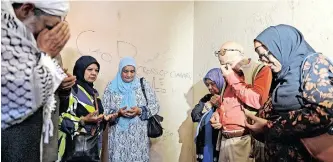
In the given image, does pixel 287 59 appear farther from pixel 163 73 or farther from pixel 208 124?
pixel 163 73

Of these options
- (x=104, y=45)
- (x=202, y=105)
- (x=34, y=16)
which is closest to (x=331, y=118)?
(x=34, y=16)

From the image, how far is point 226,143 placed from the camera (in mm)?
2324

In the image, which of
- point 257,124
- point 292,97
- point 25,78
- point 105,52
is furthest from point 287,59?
point 105,52

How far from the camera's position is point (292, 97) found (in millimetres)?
1587

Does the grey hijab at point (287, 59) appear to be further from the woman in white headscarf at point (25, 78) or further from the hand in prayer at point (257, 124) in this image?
the woman in white headscarf at point (25, 78)

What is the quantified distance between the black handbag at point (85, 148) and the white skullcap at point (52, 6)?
5.70 ft

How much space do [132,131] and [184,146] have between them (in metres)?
0.97

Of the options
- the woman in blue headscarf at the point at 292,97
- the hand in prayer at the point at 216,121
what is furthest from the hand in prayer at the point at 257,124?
the hand in prayer at the point at 216,121

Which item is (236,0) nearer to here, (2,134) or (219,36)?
(219,36)

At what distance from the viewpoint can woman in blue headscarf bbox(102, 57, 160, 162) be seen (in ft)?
9.54

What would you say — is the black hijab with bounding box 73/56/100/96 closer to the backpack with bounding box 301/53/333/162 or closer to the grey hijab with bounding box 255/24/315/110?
the grey hijab with bounding box 255/24/315/110

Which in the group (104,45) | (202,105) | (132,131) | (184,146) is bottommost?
(184,146)

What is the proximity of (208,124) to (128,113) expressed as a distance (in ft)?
2.07

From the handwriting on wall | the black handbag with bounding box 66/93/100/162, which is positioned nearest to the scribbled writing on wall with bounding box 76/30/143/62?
the handwriting on wall
